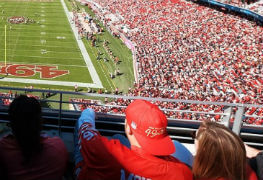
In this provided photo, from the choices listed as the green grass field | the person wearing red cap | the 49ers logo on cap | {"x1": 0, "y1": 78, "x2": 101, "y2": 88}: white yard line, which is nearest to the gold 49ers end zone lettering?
the person wearing red cap

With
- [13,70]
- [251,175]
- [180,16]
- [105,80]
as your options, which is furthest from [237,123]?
[180,16]

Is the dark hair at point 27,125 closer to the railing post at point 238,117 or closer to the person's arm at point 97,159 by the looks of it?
the person's arm at point 97,159

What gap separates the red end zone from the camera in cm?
1717

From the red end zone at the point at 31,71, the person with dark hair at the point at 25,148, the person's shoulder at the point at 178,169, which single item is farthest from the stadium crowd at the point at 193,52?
the person with dark hair at the point at 25,148

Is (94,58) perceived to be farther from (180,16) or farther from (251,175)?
(251,175)

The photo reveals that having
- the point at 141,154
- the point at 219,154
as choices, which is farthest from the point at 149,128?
the point at 219,154

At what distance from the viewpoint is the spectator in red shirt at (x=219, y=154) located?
1.55 m

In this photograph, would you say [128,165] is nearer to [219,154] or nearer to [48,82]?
[219,154]

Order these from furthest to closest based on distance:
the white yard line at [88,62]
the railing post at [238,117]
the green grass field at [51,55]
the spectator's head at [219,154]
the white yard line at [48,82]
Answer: the white yard line at [88,62]
the green grass field at [51,55]
the white yard line at [48,82]
the railing post at [238,117]
the spectator's head at [219,154]

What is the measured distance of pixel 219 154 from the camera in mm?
1561

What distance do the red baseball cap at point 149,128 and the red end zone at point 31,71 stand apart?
1605 centimetres

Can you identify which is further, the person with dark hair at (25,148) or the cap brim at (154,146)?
the cap brim at (154,146)

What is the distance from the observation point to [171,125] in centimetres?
330

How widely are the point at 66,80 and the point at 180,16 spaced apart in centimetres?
1685
